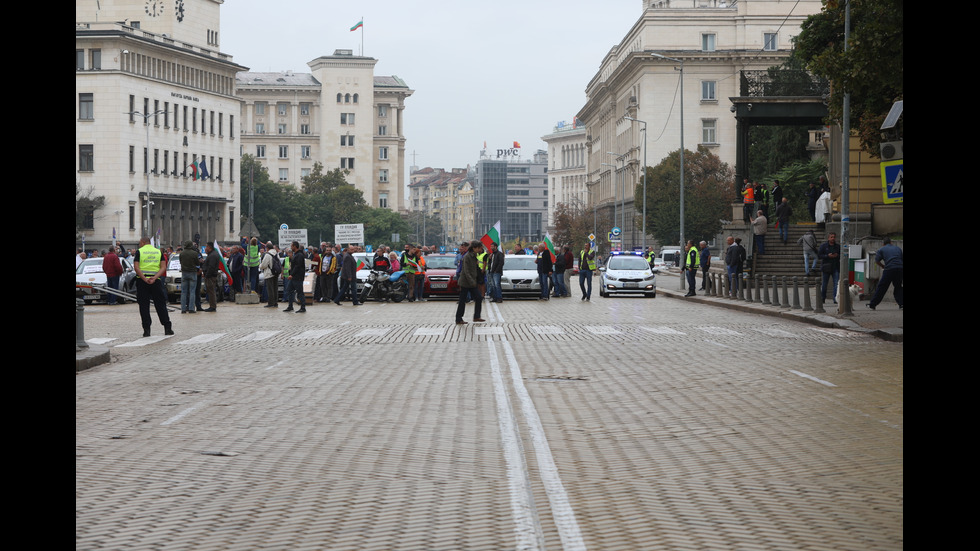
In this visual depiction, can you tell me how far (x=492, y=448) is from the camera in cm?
983

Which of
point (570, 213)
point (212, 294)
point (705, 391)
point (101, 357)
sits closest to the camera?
point (705, 391)

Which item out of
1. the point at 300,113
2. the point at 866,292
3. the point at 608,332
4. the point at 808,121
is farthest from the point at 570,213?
the point at 608,332

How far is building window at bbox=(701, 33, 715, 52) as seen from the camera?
104125mm

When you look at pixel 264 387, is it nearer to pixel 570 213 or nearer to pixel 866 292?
pixel 866 292

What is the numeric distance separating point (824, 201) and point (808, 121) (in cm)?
837

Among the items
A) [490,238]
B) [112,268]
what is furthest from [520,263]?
[112,268]

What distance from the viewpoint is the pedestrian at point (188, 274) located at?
30609 mm

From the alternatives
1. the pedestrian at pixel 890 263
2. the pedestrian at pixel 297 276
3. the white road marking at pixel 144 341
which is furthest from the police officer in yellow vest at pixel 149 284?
the pedestrian at pixel 890 263

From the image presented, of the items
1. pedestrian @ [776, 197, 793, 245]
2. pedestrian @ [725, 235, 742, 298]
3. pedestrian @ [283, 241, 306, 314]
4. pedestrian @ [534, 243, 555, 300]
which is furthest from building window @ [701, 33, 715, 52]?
pedestrian @ [283, 241, 306, 314]

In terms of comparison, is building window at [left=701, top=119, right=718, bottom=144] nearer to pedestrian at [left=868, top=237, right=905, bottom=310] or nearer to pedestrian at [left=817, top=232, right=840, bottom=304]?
pedestrian at [left=817, top=232, right=840, bottom=304]

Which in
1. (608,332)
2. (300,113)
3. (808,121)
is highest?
(300,113)

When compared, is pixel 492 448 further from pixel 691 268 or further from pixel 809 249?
pixel 691 268

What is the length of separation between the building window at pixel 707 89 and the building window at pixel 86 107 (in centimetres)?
4768
